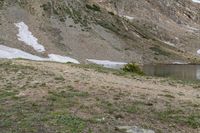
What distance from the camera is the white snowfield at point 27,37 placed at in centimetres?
8580

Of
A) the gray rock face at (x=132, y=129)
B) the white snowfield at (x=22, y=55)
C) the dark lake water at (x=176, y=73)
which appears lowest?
the gray rock face at (x=132, y=129)

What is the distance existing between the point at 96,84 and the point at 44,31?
7726 centimetres

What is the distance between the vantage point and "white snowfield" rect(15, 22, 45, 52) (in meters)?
85.8

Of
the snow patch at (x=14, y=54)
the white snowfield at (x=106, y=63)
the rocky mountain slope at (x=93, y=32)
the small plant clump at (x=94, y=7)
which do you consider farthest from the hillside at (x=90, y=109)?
the small plant clump at (x=94, y=7)

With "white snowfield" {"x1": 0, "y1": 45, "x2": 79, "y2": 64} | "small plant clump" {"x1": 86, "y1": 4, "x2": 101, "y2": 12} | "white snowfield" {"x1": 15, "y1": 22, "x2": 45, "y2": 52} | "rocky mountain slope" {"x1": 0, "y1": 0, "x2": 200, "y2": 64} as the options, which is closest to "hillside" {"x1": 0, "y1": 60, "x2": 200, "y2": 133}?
"white snowfield" {"x1": 0, "y1": 45, "x2": 79, "y2": 64}

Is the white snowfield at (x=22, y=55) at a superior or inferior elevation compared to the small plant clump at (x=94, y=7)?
inferior

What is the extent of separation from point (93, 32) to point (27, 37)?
2563cm

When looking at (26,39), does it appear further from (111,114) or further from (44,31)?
(111,114)

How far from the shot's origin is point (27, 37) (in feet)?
299

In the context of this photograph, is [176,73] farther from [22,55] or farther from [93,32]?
[93,32]

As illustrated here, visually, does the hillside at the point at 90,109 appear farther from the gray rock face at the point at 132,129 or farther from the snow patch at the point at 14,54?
the snow patch at the point at 14,54

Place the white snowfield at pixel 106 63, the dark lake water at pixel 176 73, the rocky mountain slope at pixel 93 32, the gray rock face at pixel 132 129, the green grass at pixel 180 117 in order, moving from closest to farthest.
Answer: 1. the gray rock face at pixel 132 129
2. the green grass at pixel 180 117
3. the dark lake water at pixel 176 73
4. the white snowfield at pixel 106 63
5. the rocky mountain slope at pixel 93 32

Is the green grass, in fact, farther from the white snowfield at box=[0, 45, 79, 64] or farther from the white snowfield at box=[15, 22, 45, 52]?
the white snowfield at box=[15, 22, 45, 52]

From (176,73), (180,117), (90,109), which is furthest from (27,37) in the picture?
(180,117)
